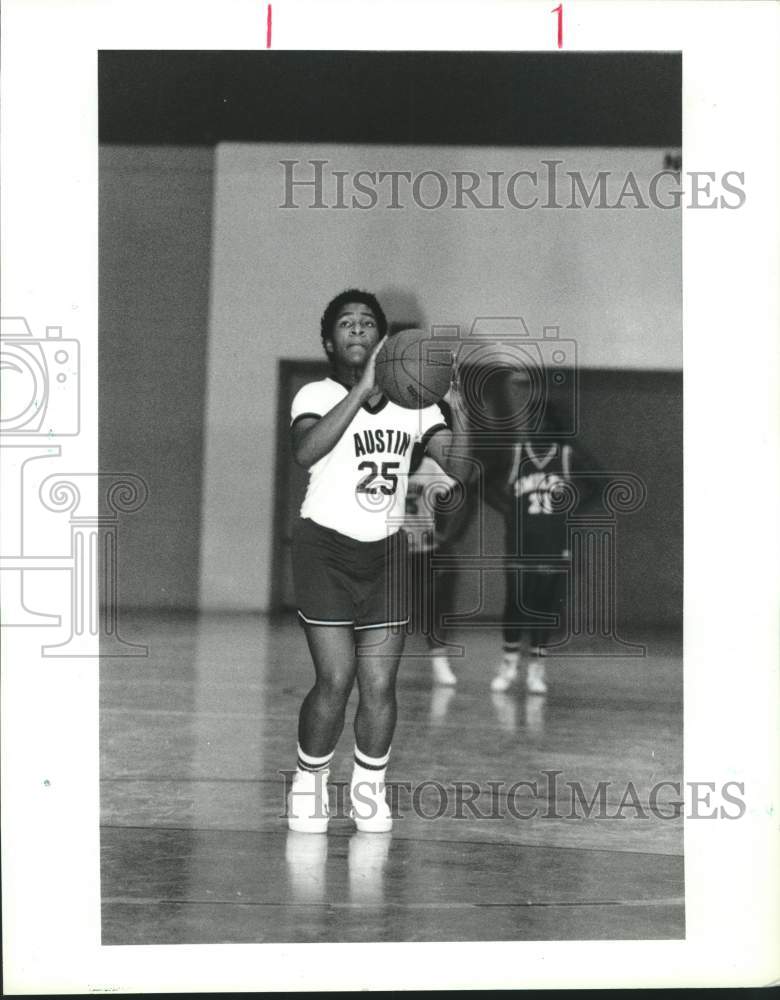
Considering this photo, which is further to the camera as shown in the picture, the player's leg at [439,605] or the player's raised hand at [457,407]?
the player's leg at [439,605]

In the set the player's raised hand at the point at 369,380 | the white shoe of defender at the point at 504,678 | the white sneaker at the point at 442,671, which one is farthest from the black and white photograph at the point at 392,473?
the white shoe of defender at the point at 504,678

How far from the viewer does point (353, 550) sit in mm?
4113

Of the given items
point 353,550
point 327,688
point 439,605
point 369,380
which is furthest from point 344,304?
point 327,688

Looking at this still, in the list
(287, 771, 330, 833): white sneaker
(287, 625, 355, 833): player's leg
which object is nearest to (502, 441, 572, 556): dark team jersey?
(287, 625, 355, 833): player's leg

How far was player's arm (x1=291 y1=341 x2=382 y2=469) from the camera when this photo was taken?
3.91m

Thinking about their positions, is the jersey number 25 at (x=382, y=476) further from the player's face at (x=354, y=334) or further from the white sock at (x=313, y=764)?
the white sock at (x=313, y=764)

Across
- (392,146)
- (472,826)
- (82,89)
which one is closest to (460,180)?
(392,146)

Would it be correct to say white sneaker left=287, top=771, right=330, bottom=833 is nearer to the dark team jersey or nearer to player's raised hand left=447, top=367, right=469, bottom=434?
the dark team jersey

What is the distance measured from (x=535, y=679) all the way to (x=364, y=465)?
2946mm

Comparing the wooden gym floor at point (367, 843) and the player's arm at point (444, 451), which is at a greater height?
the player's arm at point (444, 451)

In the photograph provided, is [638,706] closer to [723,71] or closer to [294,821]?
[294,821]

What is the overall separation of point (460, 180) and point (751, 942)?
83.7 inches

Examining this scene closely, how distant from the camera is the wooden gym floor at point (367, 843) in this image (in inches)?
147

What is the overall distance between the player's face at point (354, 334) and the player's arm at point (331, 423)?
3 cm
